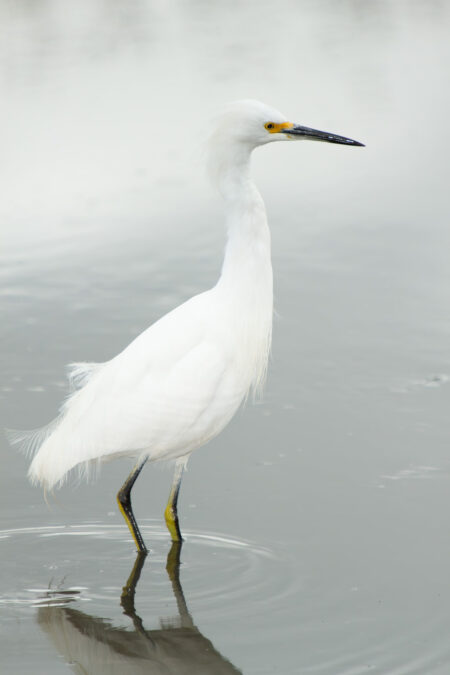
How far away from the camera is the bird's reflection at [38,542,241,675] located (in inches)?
131

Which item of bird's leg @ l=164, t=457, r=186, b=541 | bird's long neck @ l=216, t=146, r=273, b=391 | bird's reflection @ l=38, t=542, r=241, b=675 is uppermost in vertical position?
bird's long neck @ l=216, t=146, r=273, b=391

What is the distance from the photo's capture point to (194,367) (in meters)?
3.96

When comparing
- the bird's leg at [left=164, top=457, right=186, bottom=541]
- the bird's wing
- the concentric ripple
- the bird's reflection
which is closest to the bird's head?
the bird's wing

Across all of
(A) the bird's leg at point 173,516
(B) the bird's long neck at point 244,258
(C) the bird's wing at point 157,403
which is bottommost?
(A) the bird's leg at point 173,516

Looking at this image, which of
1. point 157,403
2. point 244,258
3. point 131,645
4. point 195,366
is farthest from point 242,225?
point 131,645

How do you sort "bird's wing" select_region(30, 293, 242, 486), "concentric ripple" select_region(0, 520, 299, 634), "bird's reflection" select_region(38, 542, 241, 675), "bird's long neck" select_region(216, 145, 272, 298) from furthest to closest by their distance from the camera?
"bird's long neck" select_region(216, 145, 272, 298) → "bird's wing" select_region(30, 293, 242, 486) → "concentric ripple" select_region(0, 520, 299, 634) → "bird's reflection" select_region(38, 542, 241, 675)

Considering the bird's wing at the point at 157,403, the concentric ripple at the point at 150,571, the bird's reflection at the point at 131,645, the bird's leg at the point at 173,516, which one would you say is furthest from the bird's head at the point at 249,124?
the bird's reflection at the point at 131,645

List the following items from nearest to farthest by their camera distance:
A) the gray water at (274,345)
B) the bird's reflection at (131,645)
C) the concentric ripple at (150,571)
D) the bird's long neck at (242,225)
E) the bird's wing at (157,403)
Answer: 1. the bird's reflection at (131,645)
2. the gray water at (274,345)
3. the concentric ripple at (150,571)
4. the bird's wing at (157,403)
5. the bird's long neck at (242,225)

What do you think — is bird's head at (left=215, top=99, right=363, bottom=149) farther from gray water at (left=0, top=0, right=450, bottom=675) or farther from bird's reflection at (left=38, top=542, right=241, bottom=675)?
bird's reflection at (left=38, top=542, right=241, bottom=675)

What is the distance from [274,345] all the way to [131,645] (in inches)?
93.8

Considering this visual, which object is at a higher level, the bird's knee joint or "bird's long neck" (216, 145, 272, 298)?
"bird's long neck" (216, 145, 272, 298)

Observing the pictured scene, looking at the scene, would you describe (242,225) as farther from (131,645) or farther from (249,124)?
(131,645)

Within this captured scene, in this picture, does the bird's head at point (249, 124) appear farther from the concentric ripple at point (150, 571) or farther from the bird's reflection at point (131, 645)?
the bird's reflection at point (131, 645)

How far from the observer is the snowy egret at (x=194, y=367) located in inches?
156
